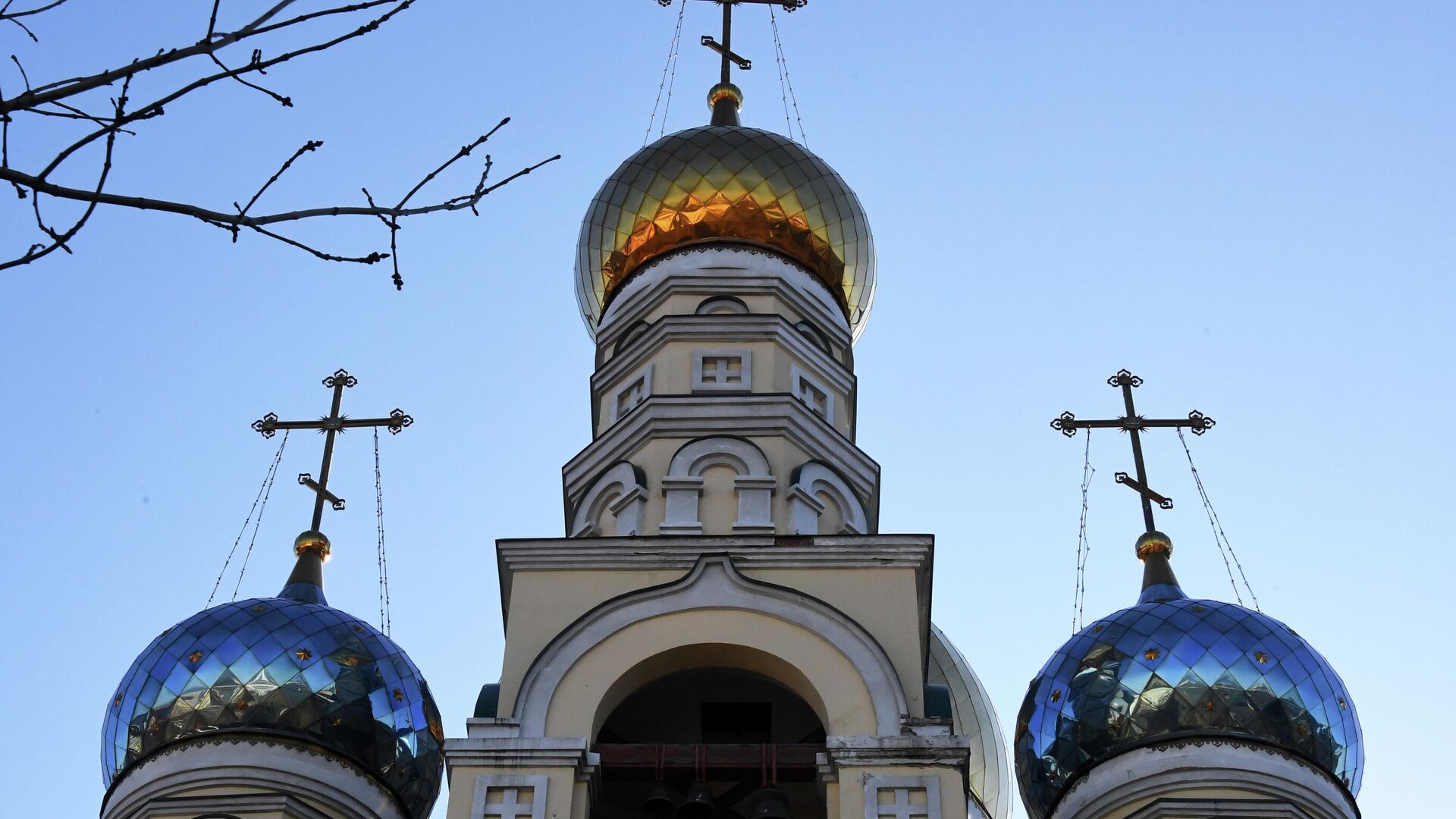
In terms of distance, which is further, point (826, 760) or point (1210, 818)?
point (1210, 818)

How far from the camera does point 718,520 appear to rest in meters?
9.48

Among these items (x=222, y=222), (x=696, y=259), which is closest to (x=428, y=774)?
(x=696, y=259)

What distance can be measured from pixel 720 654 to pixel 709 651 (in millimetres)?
45

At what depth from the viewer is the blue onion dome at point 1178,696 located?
951 cm

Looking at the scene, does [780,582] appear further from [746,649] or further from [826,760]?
[826,760]

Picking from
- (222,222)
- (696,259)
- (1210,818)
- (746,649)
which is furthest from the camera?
(696,259)

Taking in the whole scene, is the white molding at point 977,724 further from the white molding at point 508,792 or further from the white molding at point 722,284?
the white molding at point 508,792

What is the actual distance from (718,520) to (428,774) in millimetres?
1910

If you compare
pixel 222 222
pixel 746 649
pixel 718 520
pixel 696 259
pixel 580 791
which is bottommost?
pixel 222 222

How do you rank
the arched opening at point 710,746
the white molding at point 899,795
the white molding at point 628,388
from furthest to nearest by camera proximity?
the white molding at point 628,388
the arched opening at point 710,746
the white molding at point 899,795

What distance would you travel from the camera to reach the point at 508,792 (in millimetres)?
7840

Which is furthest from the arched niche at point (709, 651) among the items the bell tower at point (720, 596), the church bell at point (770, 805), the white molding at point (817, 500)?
the white molding at point (817, 500)

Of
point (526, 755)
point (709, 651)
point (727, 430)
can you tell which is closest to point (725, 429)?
point (727, 430)

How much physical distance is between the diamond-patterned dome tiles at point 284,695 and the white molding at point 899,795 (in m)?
2.92
